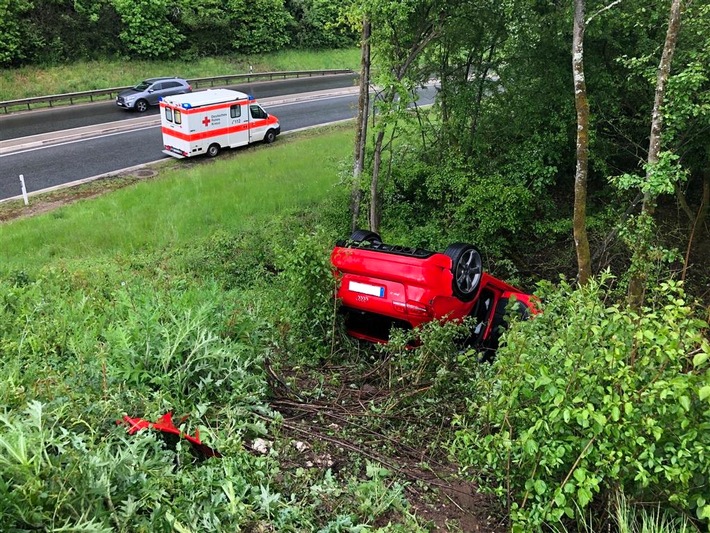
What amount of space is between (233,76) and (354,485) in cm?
3253

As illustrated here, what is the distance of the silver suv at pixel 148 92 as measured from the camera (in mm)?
26078

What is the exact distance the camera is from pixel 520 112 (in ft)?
39.3

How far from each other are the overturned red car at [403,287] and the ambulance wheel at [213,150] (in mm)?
15221

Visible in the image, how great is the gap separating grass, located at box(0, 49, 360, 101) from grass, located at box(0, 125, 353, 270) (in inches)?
518

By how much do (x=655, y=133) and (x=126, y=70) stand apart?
Answer: 100 feet

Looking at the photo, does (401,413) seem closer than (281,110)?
Yes

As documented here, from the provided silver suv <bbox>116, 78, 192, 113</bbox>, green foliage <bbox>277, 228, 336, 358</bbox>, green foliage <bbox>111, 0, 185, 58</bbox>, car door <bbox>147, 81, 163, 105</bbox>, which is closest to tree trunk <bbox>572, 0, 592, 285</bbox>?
green foliage <bbox>277, 228, 336, 358</bbox>

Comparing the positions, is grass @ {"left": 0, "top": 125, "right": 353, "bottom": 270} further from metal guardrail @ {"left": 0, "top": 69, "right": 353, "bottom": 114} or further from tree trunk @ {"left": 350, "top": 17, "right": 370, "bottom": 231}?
metal guardrail @ {"left": 0, "top": 69, "right": 353, "bottom": 114}

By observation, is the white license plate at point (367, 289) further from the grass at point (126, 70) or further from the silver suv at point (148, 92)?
the grass at point (126, 70)

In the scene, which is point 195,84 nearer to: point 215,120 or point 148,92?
point 148,92

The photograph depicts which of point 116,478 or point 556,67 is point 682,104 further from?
point 116,478

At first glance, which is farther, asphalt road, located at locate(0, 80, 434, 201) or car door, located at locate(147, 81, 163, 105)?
car door, located at locate(147, 81, 163, 105)

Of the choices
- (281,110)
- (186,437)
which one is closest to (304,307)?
(186,437)

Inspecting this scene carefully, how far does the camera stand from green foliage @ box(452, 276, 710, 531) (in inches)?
117
